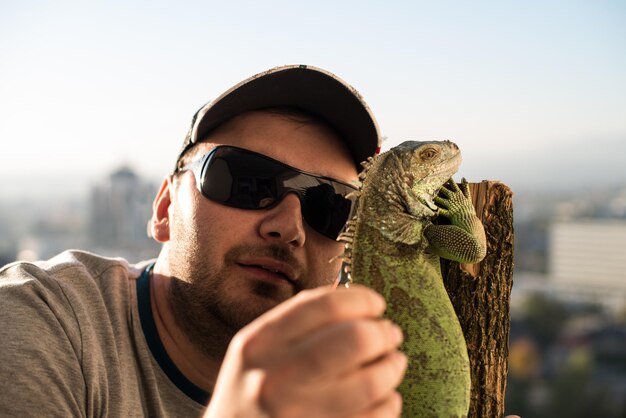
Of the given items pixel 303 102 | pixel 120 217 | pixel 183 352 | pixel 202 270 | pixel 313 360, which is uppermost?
pixel 303 102

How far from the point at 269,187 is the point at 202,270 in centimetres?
79

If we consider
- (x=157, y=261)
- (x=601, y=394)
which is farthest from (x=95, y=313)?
(x=601, y=394)

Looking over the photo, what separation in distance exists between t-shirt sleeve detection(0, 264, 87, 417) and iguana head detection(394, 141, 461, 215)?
2.22 m

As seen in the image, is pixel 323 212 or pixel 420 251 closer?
pixel 420 251

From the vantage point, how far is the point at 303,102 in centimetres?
489

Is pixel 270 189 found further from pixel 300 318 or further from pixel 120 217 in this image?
pixel 120 217

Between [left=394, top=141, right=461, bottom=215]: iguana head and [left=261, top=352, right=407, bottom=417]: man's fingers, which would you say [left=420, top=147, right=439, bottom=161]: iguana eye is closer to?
[left=394, top=141, right=461, bottom=215]: iguana head

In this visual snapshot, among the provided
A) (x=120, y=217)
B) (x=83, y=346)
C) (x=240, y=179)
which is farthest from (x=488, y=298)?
(x=120, y=217)

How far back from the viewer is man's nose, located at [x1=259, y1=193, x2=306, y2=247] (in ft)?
13.8

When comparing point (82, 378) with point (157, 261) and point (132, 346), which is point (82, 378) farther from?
point (157, 261)

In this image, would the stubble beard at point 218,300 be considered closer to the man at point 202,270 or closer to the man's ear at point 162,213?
the man at point 202,270

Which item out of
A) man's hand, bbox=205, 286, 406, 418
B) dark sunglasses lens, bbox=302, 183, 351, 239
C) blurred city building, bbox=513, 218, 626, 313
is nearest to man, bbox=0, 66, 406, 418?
dark sunglasses lens, bbox=302, 183, 351, 239

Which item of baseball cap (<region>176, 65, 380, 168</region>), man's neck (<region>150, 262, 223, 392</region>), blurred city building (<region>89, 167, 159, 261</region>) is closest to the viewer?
man's neck (<region>150, 262, 223, 392</region>)

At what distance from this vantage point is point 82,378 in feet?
12.2
